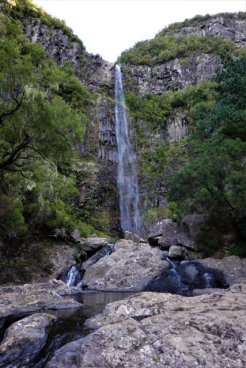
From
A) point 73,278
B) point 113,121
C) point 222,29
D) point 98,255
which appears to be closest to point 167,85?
point 113,121

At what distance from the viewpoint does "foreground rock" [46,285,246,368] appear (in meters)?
4.68

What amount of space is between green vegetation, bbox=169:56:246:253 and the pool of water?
822 cm

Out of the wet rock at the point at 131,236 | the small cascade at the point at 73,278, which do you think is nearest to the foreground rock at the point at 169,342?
the small cascade at the point at 73,278

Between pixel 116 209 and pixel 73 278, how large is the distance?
52.0 feet

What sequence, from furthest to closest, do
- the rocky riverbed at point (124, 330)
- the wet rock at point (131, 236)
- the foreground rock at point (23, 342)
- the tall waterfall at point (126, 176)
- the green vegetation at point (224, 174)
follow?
1. the tall waterfall at point (126, 176)
2. the wet rock at point (131, 236)
3. the green vegetation at point (224, 174)
4. the foreground rock at point (23, 342)
5. the rocky riverbed at point (124, 330)

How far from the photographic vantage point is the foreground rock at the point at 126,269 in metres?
13.6

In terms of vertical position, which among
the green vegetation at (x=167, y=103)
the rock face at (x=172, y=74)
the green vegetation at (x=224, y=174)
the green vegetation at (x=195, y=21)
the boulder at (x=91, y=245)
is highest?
the green vegetation at (x=195, y=21)

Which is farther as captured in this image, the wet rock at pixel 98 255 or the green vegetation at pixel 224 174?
the wet rock at pixel 98 255

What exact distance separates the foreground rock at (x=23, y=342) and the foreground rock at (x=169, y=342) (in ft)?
1.99

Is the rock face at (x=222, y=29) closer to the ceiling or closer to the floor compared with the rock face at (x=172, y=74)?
closer to the ceiling

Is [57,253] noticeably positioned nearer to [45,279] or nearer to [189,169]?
[45,279]

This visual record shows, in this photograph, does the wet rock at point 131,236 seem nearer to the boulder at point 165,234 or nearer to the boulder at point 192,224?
the boulder at point 165,234

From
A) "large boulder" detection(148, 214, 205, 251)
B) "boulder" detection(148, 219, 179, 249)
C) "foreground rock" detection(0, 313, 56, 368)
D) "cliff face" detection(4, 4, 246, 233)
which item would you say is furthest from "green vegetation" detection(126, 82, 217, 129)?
"foreground rock" detection(0, 313, 56, 368)

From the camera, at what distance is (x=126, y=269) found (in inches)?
566
